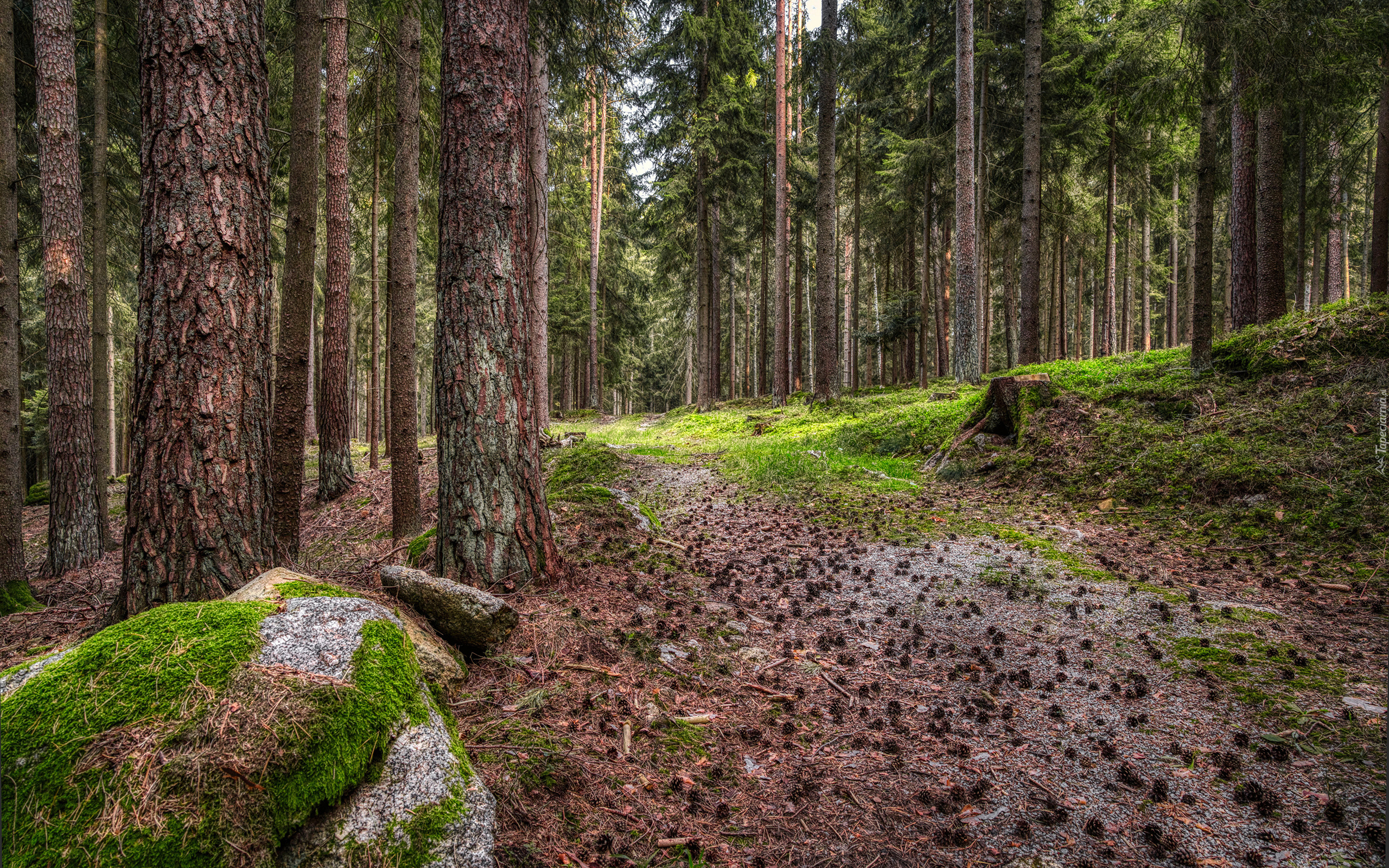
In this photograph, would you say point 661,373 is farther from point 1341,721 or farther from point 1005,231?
point 1341,721

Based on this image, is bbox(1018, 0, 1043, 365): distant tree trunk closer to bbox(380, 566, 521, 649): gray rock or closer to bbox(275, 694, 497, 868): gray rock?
bbox(380, 566, 521, 649): gray rock

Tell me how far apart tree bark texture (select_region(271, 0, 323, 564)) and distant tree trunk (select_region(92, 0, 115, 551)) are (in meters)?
4.16

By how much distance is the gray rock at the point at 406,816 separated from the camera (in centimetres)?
187

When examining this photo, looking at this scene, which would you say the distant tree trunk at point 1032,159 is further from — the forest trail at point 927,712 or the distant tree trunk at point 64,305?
the distant tree trunk at point 64,305

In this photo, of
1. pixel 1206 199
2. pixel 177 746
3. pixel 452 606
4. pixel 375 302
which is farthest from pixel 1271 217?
pixel 375 302

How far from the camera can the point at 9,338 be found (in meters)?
6.29

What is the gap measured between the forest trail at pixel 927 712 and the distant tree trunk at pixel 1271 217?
6491 mm

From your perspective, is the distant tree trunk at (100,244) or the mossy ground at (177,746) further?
the distant tree trunk at (100,244)

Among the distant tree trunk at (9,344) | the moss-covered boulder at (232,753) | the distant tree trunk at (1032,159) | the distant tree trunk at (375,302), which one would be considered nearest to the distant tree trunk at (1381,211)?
the distant tree trunk at (1032,159)

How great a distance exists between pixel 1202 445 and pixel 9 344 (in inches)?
520

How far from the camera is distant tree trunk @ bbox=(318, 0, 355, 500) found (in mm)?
6930

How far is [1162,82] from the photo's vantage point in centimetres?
833

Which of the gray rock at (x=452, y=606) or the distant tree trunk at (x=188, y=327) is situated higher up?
the distant tree trunk at (x=188, y=327)

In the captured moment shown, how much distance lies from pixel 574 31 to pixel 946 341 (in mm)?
17326
